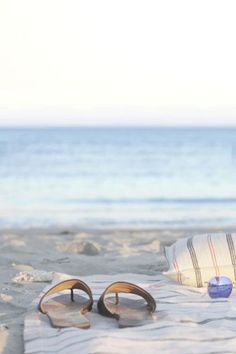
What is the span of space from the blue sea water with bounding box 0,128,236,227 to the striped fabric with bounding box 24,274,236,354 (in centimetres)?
535

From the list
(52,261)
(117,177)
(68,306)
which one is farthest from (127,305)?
(117,177)

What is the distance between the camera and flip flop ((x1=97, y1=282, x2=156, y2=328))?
306 cm

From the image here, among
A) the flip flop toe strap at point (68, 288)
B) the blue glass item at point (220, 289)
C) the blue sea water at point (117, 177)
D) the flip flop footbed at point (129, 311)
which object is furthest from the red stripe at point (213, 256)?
the blue sea water at point (117, 177)

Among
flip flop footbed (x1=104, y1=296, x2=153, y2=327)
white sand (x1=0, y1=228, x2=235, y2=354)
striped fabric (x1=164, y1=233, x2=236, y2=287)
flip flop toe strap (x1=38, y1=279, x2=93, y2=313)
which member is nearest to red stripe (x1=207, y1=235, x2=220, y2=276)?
striped fabric (x1=164, y1=233, x2=236, y2=287)

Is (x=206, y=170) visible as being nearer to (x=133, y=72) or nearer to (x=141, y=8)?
(x=133, y=72)

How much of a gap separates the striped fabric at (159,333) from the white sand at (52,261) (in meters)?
0.10

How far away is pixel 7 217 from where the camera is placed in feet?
30.4

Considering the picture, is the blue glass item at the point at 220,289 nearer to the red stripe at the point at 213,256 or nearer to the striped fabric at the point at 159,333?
the striped fabric at the point at 159,333

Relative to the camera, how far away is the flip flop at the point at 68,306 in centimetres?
299

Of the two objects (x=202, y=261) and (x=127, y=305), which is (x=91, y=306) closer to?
(x=127, y=305)

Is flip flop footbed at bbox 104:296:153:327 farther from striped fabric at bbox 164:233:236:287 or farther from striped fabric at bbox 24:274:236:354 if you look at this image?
striped fabric at bbox 164:233:236:287

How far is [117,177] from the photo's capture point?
18.6 meters

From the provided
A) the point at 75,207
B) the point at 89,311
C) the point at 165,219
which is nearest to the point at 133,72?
the point at 75,207

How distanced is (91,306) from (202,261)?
2.41 ft
